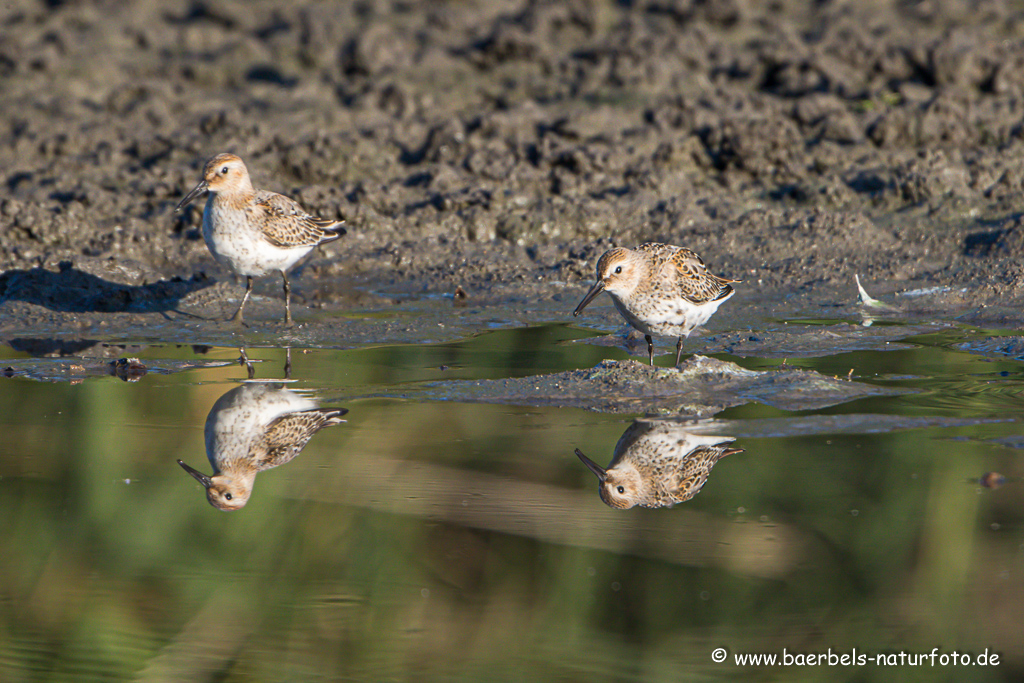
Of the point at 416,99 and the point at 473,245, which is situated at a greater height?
the point at 416,99

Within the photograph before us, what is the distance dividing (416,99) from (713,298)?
652 cm

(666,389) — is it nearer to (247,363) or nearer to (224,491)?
(224,491)

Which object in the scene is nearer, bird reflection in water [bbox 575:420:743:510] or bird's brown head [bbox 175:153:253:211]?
bird reflection in water [bbox 575:420:743:510]

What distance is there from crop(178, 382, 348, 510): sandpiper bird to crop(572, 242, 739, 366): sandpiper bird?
182 cm

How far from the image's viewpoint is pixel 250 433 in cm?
582

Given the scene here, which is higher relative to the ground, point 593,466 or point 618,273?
point 618,273

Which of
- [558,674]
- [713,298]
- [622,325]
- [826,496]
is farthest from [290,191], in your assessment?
[558,674]

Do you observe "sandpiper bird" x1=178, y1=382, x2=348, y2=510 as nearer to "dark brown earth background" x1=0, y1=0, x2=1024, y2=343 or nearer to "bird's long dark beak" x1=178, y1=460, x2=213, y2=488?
"bird's long dark beak" x1=178, y1=460, x2=213, y2=488

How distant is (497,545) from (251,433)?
188 cm

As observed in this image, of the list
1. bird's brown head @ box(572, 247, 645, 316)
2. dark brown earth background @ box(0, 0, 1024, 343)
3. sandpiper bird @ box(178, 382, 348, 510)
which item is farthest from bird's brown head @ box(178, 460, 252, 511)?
dark brown earth background @ box(0, 0, 1024, 343)

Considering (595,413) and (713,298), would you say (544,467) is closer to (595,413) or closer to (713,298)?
(595,413)

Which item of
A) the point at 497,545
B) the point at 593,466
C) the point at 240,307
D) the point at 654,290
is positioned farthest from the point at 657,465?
the point at 240,307

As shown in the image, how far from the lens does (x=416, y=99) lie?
12.9 m

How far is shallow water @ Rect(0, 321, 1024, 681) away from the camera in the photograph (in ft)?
12.2
